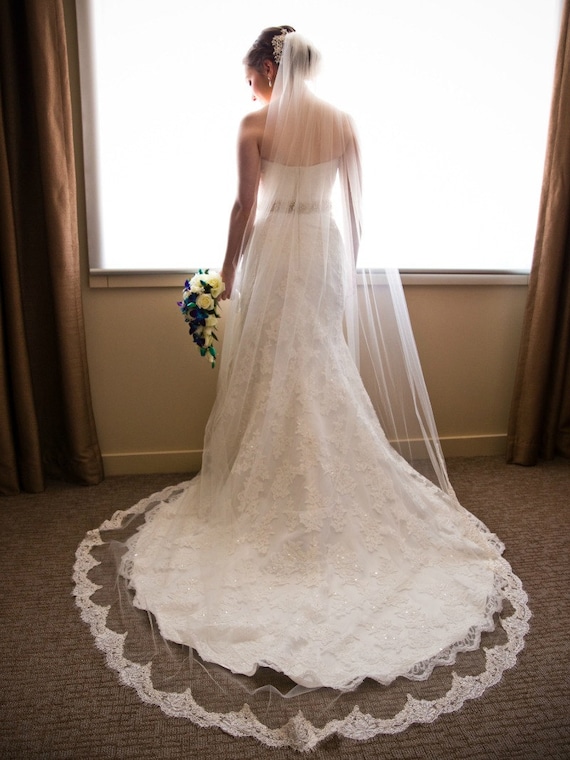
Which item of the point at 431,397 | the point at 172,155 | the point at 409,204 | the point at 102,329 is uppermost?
the point at 172,155

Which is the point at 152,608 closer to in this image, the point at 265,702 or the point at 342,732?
the point at 265,702

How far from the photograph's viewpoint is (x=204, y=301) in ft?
7.01

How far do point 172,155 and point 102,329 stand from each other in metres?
0.85

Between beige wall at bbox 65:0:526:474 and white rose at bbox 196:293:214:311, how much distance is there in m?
0.58

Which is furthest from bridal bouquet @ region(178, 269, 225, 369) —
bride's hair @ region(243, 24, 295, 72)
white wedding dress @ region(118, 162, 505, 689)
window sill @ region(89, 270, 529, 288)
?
bride's hair @ region(243, 24, 295, 72)

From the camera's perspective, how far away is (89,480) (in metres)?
2.68

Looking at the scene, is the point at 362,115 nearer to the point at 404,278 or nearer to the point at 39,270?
the point at 404,278

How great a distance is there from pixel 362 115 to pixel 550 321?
1345 mm

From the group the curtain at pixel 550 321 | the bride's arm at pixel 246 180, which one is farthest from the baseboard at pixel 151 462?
the curtain at pixel 550 321

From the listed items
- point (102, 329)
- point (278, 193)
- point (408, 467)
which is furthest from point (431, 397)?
point (102, 329)

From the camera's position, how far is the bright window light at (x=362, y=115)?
243cm

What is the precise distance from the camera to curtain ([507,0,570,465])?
8.69 ft

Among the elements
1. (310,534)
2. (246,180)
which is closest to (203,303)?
(246,180)

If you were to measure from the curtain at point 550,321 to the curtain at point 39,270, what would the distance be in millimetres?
2134
